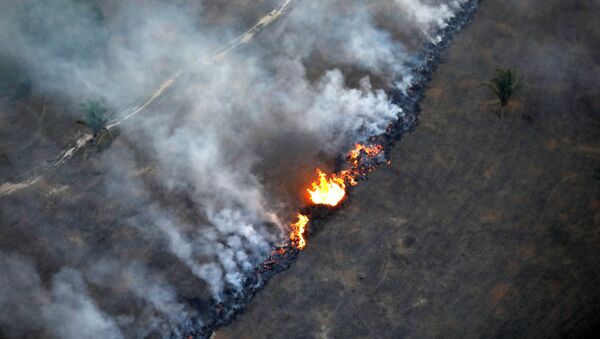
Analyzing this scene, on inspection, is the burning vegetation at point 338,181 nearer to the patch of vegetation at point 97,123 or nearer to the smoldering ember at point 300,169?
the smoldering ember at point 300,169

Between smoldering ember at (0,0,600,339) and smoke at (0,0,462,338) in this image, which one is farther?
smoke at (0,0,462,338)

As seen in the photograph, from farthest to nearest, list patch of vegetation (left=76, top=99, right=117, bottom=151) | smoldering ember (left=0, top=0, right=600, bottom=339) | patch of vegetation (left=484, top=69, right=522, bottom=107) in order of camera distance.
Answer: patch of vegetation (left=76, top=99, right=117, bottom=151) → patch of vegetation (left=484, top=69, right=522, bottom=107) → smoldering ember (left=0, top=0, right=600, bottom=339)

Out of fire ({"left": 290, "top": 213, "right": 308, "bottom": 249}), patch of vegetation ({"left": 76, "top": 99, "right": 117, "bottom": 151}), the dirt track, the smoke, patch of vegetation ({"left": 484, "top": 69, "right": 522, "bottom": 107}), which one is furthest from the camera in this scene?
patch of vegetation ({"left": 76, "top": 99, "right": 117, "bottom": 151})

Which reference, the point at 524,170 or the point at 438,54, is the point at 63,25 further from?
the point at 524,170

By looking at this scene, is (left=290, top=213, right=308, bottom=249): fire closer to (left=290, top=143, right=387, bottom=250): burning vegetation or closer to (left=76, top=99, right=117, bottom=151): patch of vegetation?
(left=290, top=143, right=387, bottom=250): burning vegetation

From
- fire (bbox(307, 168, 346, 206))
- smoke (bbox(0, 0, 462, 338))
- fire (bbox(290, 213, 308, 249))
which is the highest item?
smoke (bbox(0, 0, 462, 338))

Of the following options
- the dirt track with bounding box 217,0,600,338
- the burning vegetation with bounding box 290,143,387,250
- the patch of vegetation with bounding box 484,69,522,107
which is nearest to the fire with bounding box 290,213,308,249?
the burning vegetation with bounding box 290,143,387,250
